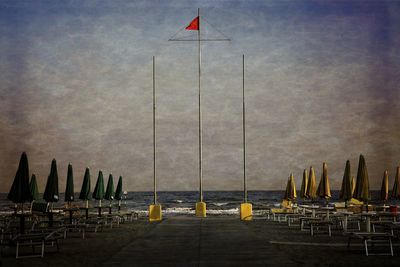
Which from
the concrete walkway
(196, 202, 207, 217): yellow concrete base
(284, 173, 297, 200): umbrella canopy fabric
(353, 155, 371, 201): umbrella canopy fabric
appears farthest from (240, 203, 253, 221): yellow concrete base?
(353, 155, 371, 201): umbrella canopy fabric

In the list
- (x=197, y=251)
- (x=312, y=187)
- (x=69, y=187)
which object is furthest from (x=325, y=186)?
(x=197, y=251)

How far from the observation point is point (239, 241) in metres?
14.2

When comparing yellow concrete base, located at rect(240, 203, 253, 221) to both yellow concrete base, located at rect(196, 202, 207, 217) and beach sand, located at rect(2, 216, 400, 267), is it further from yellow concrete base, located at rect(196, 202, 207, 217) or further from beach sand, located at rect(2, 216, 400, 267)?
beach sand, located at rect(2, 216, 400, 267)

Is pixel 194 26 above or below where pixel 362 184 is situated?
above

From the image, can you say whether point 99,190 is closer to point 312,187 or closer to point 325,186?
point 312,187

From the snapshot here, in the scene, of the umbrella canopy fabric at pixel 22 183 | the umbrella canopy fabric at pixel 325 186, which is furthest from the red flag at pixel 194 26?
the umbrella canopy fabric at pixel 22 183

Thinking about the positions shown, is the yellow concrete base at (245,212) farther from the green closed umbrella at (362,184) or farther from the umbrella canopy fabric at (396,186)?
the green closed umbrella at (362,184)

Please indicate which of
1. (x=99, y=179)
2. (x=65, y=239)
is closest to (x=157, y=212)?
(x=99, y=179)

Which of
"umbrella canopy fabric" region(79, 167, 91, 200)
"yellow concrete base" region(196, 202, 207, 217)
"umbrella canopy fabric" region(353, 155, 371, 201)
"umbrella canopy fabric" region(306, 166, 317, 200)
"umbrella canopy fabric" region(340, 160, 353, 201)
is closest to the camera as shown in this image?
"umbrella canopy fabric" region(353, 155, 371, 201)

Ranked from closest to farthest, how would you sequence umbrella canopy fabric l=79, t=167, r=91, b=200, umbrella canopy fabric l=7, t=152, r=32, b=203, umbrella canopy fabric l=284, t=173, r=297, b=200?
umbrella canopy fabric l=7, t=152, r=32, b=203
umbrella canopy fabric l=79, t=167, r=91, b=200
umbrella canopy fabric l=284, t=173, r=297, b=200

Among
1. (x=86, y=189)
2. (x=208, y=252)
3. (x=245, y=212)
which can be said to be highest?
(x=86, y=189)

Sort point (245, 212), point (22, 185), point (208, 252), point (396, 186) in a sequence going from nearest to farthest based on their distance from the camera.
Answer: point (208, 252), point (22, 185), point (396, 186), point (245, 212)

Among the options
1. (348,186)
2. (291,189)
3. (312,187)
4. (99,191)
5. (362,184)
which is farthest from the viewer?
(291,189)

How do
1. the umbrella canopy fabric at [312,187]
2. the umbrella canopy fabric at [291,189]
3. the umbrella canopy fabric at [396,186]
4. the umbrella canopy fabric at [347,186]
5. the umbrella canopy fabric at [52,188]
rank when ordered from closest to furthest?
1. the umbrella canopy fabric at [52,188]
2. the umbrella canopy fabric at [347,186]
3. the umbrella canopy fabric at [396,186]
4. the umbrella canopy fabric at [312,187]
5. the umbrella canopy fabric at [291,189]
